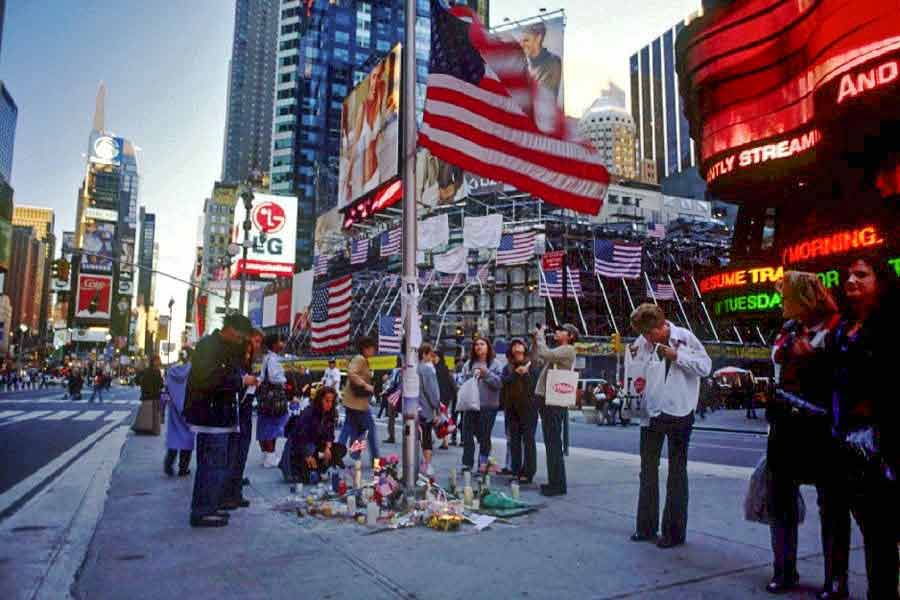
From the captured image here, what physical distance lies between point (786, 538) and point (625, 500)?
3.14 metres

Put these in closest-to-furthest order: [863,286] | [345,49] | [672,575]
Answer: [863,286] → [672,575] → [345,49]

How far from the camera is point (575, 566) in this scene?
4.38 meters

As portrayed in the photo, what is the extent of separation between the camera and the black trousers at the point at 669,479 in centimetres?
499

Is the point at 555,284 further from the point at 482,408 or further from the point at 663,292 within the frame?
the point at 482,408

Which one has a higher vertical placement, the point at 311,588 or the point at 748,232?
the point at 748,232

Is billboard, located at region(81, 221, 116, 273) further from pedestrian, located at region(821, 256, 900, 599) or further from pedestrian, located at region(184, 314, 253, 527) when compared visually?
pedestrian, located at region(821, 256, 900, 599)

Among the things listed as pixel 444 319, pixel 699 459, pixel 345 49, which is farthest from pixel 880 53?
pixel 345 49

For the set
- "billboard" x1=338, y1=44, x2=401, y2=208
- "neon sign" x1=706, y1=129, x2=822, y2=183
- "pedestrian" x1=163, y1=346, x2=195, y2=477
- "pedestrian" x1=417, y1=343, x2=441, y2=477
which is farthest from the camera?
"neon sign" x1=706, y1=129, x2=822, y2=183

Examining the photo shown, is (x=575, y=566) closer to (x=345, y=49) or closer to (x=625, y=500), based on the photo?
(x=625, y=500)

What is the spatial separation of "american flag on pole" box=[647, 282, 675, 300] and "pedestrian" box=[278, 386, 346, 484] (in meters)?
46.6

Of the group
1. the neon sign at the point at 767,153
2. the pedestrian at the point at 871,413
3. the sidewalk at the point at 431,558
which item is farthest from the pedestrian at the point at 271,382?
the neon sign at the point at 767,153

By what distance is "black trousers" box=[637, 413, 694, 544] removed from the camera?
4992 mm

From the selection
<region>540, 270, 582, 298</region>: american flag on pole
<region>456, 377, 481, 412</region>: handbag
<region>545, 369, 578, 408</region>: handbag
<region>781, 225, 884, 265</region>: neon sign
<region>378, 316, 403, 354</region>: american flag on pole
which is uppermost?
<region>540, 270, 582, 298</region>: american flag on pole

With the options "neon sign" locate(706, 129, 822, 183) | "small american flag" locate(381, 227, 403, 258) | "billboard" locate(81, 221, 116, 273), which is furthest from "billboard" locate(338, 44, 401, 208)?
"billboard" locate(81, 221, 116, 273)
